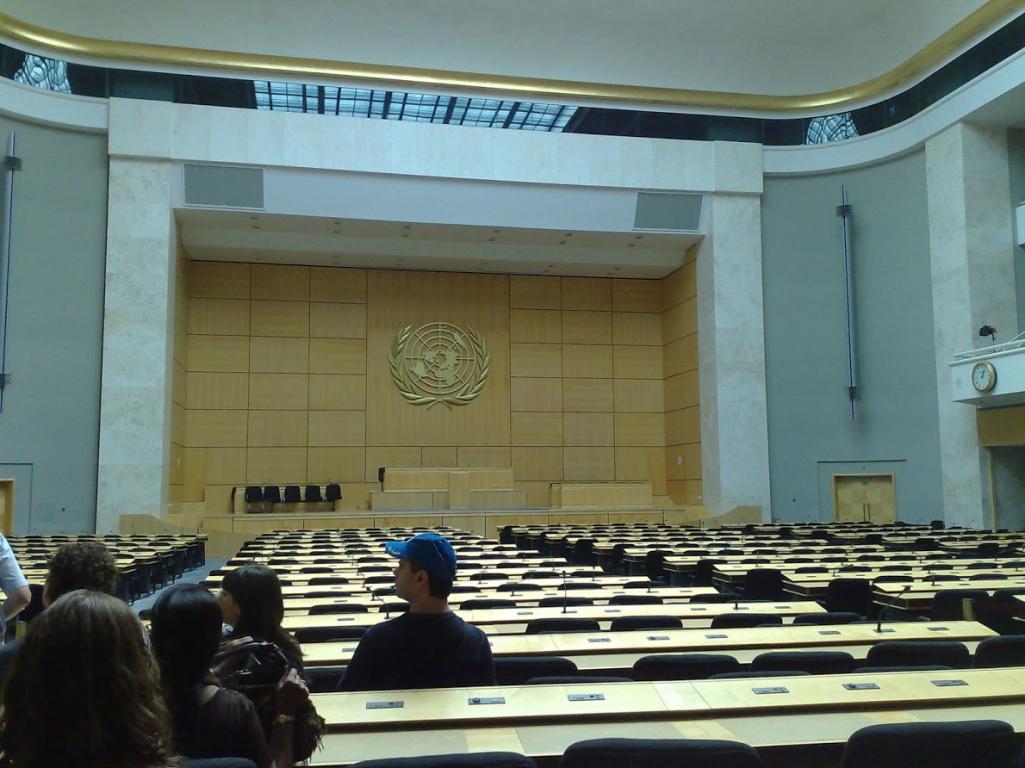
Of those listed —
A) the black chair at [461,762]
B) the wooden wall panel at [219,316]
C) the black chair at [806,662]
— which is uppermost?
the wooden wall panel at [219,316]

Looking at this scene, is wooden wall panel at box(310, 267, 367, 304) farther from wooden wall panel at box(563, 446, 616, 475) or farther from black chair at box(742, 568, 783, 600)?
black chair at box(742, 568, 783, 600)

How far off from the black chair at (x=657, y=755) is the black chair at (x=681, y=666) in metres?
1.54

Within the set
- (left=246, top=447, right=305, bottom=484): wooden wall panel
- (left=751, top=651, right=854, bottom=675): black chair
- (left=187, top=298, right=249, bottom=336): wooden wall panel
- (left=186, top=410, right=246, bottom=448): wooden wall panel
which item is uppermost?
(left=187, top=298, right=249, bottom=336): wooden wall panel

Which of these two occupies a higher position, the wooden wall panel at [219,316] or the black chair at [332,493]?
the wooden wall panel at [219,316]

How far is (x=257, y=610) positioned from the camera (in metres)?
2.70

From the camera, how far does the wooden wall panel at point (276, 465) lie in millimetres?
21578

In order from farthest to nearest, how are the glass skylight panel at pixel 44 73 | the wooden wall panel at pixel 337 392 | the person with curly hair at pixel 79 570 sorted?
the wooden wall panel at pixel 337 392, the glass skylight panel at pixel 44 73, the person with curly hair at pixel 79 570

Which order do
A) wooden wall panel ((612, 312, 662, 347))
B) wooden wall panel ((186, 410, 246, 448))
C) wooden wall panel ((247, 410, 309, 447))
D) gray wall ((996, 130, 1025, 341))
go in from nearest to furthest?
gray wall ((996, 130, 1025, 341)) → wooden wall panel ((186, 410, 246, 448)) → wooden wall panel ((247, 410, 309, 447)) → wooden wall panel ((612, 312, 662, 347))

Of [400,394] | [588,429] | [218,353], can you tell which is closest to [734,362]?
[588,429]

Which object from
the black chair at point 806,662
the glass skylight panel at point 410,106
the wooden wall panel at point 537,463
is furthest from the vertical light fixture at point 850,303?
the black chair at point 806,662

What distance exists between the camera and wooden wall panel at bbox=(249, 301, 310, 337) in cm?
2206

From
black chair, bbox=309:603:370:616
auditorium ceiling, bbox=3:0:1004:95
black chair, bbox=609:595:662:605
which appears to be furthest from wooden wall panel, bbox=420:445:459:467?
black chair, bbox=309:603:370:616

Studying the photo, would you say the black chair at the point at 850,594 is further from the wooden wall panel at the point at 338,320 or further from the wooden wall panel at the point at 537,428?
the wooden wall panel at the point at 338,320

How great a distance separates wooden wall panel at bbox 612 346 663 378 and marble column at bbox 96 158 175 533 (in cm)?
1135
